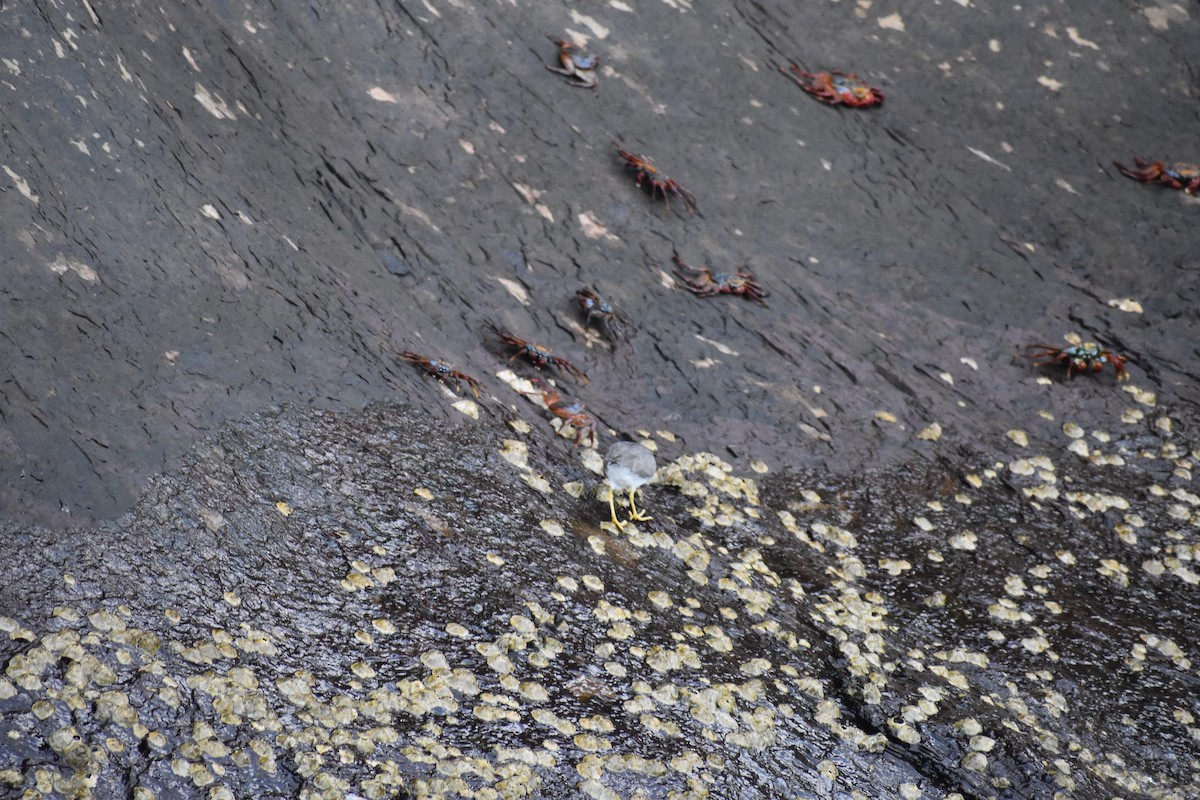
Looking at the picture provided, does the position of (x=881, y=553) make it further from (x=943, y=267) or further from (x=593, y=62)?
(x=593, y=62)

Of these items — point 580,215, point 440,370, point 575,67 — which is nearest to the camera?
point 440,370

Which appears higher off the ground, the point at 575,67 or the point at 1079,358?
the point at 575,67

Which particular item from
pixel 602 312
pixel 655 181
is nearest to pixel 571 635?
pixel 602 312

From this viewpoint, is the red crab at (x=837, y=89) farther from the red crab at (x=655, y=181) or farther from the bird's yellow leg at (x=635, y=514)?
the bird's yellow leg at (x=635, y=514)

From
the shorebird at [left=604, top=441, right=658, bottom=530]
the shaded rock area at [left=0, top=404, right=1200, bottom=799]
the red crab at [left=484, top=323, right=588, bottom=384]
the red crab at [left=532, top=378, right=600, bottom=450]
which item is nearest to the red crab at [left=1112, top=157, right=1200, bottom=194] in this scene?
the shaded rock area at [left=0, top=404, right=1200, bottom=799]

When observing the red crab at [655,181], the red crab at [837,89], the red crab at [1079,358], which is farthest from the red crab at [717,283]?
the red crab at [837,89]

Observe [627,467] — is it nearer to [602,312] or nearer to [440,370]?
[440,370]
